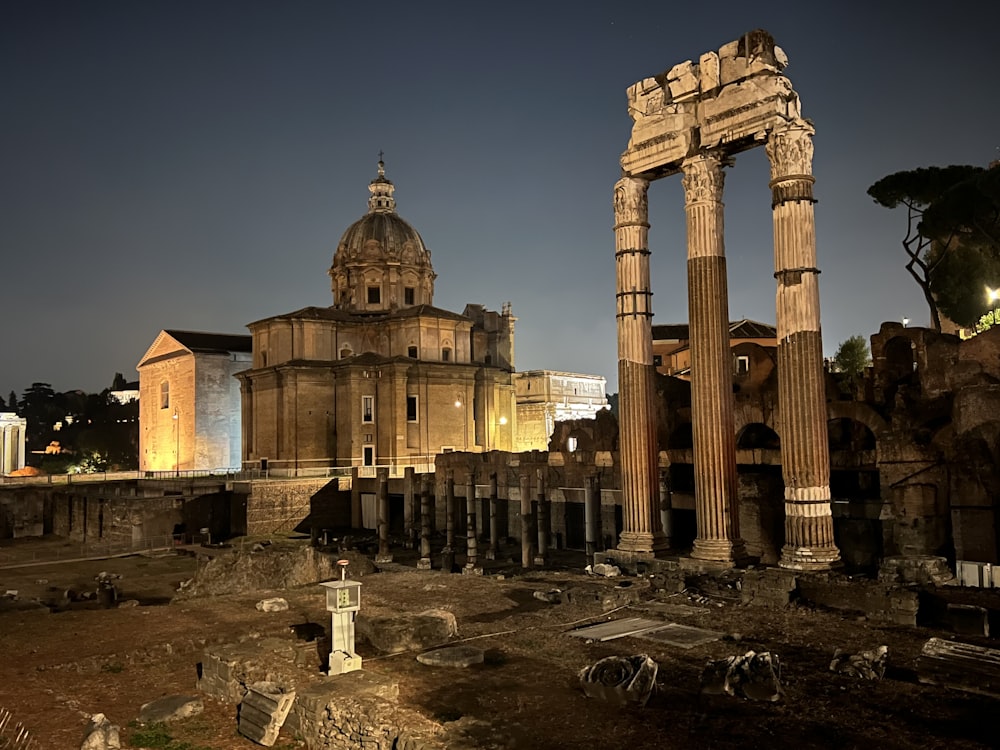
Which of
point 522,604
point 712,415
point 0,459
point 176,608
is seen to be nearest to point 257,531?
point 176,608

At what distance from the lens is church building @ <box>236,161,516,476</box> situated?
44.7m

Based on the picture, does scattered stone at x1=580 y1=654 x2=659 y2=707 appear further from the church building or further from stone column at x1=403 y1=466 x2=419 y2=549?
the church building

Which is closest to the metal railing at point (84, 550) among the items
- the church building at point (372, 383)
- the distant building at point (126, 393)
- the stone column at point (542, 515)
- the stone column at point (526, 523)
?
the church building at point (372, 383)

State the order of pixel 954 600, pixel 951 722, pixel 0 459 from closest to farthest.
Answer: pixel 951 722 < pixel 954 600 < pixel 0 459

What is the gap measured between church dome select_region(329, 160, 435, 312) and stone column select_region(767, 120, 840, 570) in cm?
3814

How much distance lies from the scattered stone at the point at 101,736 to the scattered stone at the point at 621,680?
5121 mm

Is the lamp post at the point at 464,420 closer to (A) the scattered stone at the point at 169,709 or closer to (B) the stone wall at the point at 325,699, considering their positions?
(B) the stone wall at the point at 325,699

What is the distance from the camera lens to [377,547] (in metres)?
31.6

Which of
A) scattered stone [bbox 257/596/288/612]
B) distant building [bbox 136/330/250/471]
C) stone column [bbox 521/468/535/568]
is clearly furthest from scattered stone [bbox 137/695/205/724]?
distant building [bbox 136/330/250/471]

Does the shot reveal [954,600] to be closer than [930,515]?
Yes

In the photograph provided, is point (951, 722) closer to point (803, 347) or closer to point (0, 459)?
point (803, 347)

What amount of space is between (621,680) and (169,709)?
17.7 feet

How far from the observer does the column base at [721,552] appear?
15.3 m

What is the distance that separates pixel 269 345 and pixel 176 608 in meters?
31.4
